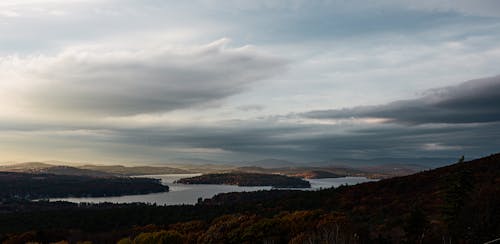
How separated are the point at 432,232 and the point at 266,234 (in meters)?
9.53

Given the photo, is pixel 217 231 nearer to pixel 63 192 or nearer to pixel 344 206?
pixel 344 206

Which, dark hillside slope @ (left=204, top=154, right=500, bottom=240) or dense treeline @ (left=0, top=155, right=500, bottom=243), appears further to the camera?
dark hillside slope @ (left=204, top=154, right=500, bottom=240)

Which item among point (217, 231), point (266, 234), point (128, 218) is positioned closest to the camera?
point (266, 234)

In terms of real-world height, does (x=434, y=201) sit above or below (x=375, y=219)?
above

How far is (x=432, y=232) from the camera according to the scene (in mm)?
22250

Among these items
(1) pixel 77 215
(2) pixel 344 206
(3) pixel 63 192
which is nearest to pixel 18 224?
(1) pixel 77 215

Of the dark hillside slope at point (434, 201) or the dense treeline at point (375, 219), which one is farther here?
the dark hillside slope at point (434, 201)

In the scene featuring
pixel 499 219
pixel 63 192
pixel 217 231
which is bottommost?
pixel 63 192

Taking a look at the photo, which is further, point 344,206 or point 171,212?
point 171,212

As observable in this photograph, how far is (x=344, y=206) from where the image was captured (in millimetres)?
44438

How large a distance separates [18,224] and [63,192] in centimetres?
12468

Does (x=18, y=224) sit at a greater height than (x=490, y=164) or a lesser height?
lesser

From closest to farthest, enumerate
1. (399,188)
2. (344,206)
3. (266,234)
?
(266,234)
(344,206)
(399,188)

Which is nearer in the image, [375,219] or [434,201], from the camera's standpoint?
[375,219]
